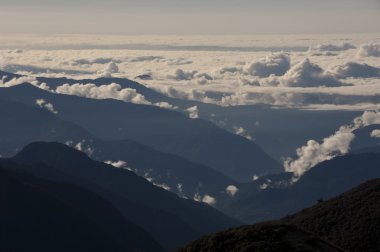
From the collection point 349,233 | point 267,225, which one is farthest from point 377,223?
point 267,225

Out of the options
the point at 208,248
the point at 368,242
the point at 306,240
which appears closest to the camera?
the point at 306,240

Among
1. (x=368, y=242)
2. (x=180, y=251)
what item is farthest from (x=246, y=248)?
(x=368, y=242)

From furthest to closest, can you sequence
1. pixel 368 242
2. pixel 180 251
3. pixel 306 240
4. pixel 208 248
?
pixel 368 242, pixel 180 251, pixel 208 248, pixel 306 240

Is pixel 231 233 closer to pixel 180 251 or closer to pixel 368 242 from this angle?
pixel 180 251

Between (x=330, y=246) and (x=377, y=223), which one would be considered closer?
(x=330, y=246)

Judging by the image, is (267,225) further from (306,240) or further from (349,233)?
(349,233)

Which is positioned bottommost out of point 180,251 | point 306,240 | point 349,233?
point 349,233

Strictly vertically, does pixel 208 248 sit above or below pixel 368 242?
above
